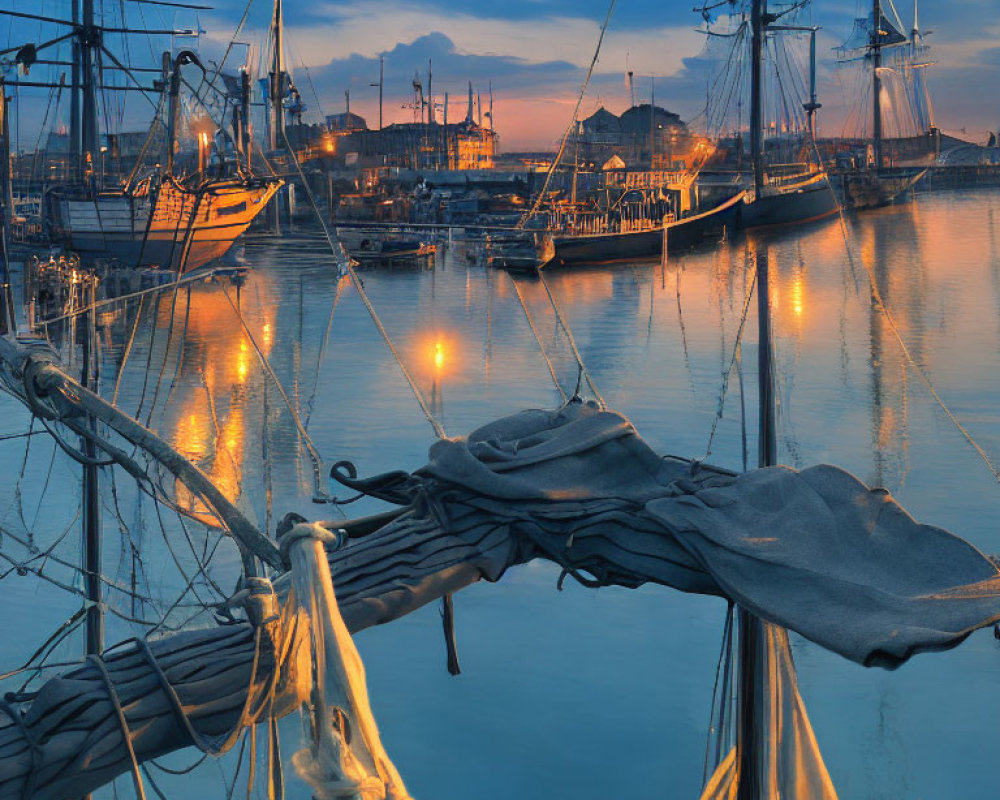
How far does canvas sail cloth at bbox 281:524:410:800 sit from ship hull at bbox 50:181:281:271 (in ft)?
143

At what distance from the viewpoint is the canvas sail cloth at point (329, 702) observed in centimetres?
462

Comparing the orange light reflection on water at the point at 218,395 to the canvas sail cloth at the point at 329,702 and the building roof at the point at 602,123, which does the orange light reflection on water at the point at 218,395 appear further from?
the building roof at the point at 602,123

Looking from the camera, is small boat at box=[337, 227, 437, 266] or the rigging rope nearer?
the rigging rope

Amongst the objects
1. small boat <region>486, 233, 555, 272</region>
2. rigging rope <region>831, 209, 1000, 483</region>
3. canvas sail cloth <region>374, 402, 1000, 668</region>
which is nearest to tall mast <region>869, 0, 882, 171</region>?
small boat <region>486, 233, 555, 272</region>

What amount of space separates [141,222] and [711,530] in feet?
150

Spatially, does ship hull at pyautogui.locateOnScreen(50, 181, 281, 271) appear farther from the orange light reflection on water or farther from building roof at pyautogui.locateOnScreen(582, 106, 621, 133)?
building roof at pyautogui.locateOnScreen(582, 106, 621, 133)

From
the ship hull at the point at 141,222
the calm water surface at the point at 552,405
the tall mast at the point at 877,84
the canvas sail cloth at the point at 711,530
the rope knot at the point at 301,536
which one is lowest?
the calm water surface at the point at 552,405

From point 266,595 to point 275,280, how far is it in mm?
47395

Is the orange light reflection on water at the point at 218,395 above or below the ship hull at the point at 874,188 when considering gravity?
below

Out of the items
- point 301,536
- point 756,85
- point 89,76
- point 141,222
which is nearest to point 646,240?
point 141,222

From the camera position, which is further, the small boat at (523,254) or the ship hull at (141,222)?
the small boat at (523,254)

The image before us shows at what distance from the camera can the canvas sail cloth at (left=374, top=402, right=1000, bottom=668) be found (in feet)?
18.9

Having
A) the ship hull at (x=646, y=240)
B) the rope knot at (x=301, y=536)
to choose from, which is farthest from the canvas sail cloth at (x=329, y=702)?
the ship hull at (x=646, y=240)

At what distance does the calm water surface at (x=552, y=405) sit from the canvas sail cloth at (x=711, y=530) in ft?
9.86
